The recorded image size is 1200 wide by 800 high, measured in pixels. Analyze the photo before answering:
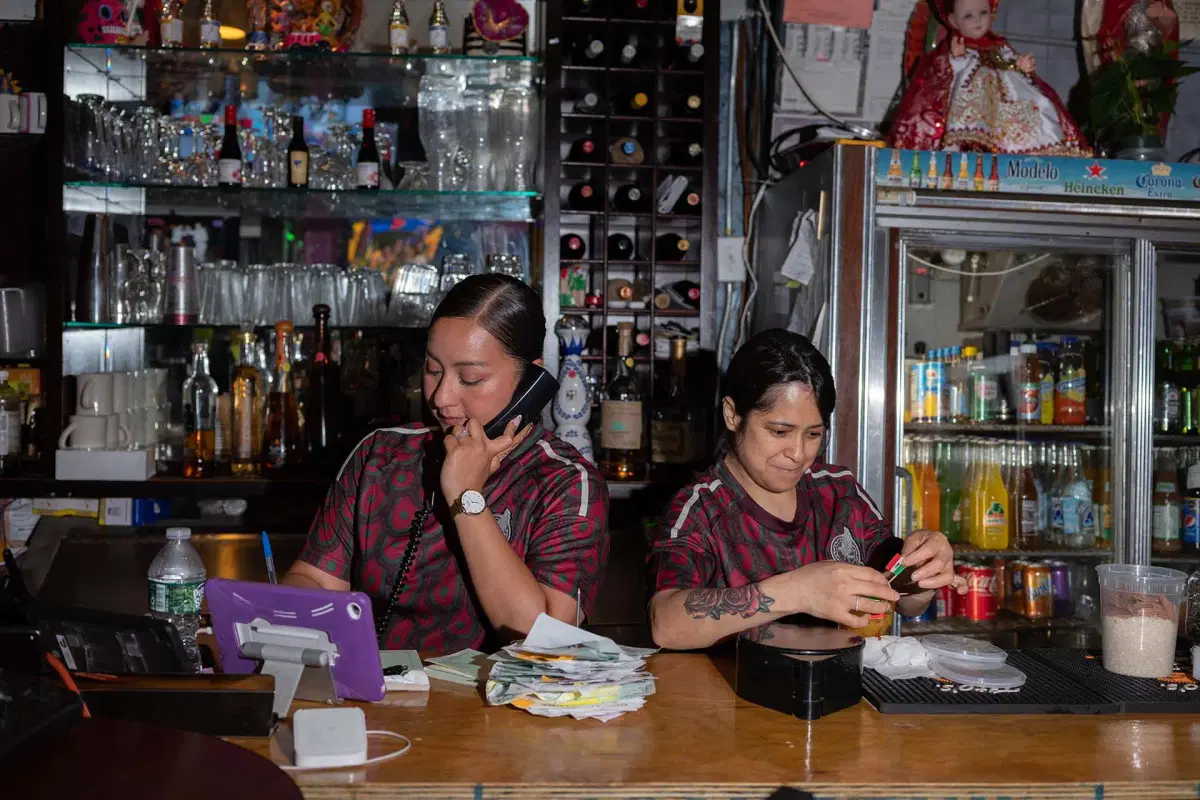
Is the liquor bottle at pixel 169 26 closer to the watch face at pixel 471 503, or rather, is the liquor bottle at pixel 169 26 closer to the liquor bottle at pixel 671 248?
the liquor bottle at pixel 671 248

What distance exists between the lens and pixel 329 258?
3668 mm

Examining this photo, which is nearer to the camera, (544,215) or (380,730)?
(380,730)

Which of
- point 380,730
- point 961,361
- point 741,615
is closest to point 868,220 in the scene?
point 961,361

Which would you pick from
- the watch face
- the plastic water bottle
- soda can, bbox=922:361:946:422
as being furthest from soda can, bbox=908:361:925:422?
the plastic water bottle

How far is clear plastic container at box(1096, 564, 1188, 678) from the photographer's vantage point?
6.11 ft

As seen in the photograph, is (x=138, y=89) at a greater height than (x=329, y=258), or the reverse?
(x=138, y=89)

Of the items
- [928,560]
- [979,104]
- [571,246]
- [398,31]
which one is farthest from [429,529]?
[979,104]

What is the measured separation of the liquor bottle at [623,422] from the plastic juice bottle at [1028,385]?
126 cm

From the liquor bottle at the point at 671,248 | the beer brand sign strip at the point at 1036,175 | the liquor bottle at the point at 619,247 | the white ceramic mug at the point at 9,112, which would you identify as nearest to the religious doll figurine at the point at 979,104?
the beer brand sign strip at the point at 1036,175

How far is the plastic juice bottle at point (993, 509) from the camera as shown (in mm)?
3615

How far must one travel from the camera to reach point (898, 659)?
1868 mm

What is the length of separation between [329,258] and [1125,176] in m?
2.48

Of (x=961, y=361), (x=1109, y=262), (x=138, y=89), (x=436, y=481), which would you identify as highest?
(x=138, y=89)

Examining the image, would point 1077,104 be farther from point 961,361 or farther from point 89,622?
point 89,622
